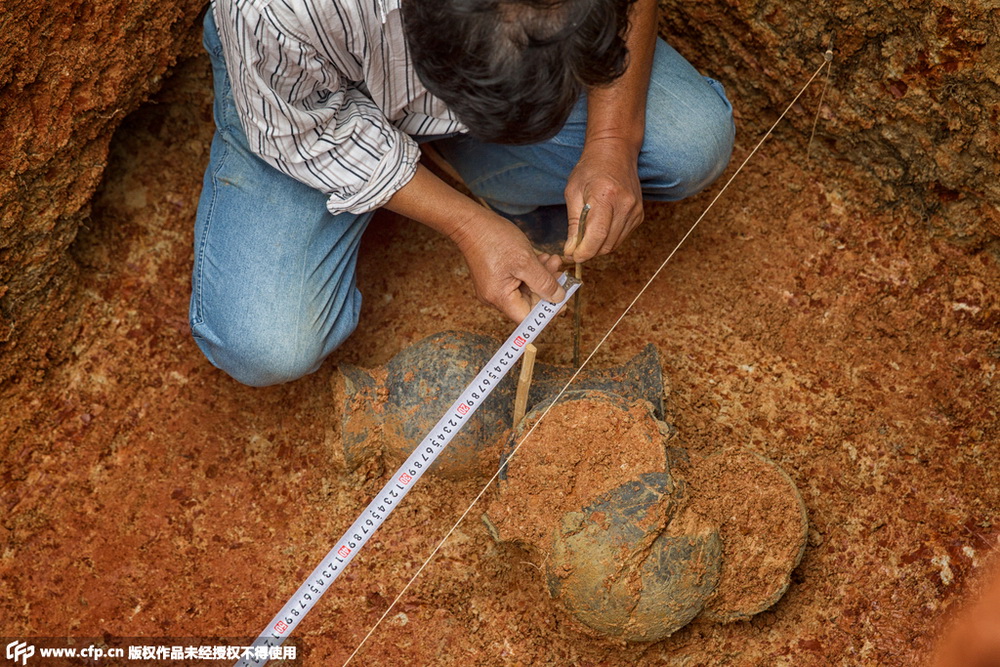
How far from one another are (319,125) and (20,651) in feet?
5.55

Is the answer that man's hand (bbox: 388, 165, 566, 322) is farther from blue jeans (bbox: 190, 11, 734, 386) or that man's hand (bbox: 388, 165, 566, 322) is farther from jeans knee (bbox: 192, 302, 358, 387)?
jeans knee (bbox: 192, 302, 358, 387)

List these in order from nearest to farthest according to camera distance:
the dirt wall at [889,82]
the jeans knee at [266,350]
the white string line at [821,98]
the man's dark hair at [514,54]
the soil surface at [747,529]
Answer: the man's dark hair at [514,54], the soil surface at [747,529], the dirt wall at [889,82], the jeans knee at [266,350], the white string line at [821,98]

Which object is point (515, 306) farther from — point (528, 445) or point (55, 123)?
point (55, 123)

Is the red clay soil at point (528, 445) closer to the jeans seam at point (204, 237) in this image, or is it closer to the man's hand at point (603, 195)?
the jeans seam at point (204, 237)

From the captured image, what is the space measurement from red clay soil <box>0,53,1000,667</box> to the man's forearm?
0.54 metres

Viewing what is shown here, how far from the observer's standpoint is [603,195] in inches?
87.5

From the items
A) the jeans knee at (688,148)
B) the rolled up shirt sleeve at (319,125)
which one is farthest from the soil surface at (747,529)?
the rolled up shirt sleeve at (319,125)

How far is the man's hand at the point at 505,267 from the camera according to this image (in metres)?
2.20

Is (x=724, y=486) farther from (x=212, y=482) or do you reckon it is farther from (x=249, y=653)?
(x=212, y=482)

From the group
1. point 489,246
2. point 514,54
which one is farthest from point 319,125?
point 514,54

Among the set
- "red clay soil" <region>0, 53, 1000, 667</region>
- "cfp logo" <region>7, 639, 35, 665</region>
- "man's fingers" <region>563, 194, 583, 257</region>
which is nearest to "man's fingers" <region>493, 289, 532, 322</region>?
"man's fingers" <region>563, 194, 583, 257</region>

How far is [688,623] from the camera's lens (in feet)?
7.00

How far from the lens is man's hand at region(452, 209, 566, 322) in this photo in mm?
2195

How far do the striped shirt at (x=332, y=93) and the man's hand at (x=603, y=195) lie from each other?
1.34ft
